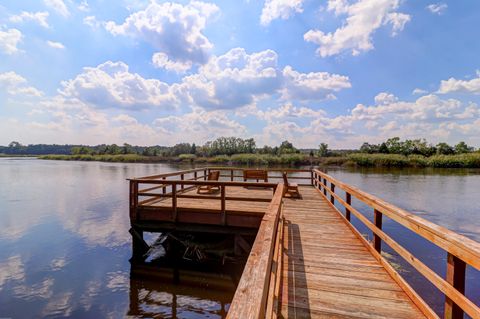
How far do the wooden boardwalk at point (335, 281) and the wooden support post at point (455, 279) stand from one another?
621 millimetres

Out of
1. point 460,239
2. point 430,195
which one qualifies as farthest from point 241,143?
point 460,239

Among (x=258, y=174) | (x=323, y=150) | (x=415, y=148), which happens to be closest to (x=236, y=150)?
(x=323, y=150)

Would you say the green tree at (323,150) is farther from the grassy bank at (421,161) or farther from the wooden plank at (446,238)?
the wooden plank at (446,238)

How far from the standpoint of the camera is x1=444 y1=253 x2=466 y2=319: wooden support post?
1.93 m

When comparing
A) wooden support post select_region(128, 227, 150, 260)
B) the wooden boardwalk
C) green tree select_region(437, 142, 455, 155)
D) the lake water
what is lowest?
the lake water

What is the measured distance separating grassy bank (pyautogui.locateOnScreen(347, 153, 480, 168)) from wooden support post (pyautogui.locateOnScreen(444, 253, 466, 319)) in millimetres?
46767

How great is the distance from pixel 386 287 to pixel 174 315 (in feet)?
13.7

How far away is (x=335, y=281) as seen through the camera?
324cm

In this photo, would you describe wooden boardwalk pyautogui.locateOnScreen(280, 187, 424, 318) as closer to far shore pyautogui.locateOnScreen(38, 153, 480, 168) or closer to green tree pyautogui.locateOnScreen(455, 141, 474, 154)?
far shore pyautogui.locateOnScreen(38, 153, 480, 168)

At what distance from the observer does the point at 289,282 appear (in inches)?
126

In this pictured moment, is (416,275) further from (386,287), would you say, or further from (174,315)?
(174,315)

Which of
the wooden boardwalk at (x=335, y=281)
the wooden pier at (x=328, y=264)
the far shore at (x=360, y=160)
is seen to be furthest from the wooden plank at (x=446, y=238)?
the far shore at (x=360, y=160)

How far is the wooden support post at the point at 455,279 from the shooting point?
193 centimetres

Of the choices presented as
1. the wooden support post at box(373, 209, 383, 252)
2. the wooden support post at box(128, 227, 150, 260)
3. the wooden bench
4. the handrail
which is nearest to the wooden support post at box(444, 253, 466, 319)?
the handrail
